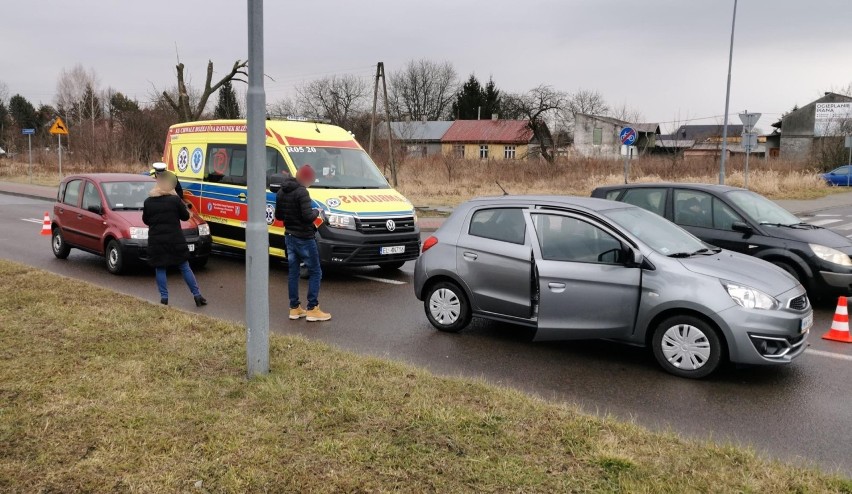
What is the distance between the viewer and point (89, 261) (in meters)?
12.2

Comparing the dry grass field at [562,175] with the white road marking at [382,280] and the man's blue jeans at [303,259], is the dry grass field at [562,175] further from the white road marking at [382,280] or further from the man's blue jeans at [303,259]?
the man's blue jeans at [303,259]

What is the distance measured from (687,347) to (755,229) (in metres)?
3.93

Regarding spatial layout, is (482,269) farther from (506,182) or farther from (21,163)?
(21,163)

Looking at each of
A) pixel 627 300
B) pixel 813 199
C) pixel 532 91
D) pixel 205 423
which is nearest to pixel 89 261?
pixel 205 423

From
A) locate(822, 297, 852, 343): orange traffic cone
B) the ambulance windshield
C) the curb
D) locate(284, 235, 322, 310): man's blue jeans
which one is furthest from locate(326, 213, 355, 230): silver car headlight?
the curb

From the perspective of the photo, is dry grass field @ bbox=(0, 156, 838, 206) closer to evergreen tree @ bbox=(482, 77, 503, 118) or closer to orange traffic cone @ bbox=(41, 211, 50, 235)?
orange traffic cone @ bbox=(41, 211, 50, 235)

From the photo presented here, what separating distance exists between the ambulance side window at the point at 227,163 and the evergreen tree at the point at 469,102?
259 feet

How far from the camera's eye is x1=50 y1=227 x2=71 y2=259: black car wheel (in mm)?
12195

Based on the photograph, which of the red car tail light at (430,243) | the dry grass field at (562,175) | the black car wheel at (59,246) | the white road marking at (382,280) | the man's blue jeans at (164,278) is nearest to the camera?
the red car tail light at (430,243)

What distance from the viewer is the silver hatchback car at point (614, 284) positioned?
5.84m

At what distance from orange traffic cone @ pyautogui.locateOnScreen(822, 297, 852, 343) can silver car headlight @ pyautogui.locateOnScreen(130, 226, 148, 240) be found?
9517 millimetres

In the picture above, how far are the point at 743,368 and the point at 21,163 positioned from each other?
166 ft

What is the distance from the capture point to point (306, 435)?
4.25m

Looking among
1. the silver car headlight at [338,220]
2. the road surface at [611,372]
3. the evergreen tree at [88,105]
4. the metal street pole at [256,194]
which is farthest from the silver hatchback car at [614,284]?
the evergreen tree at [88,105]
